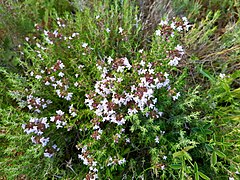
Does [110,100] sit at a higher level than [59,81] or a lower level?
lower

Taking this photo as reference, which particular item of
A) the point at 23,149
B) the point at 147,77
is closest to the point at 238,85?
the point at 147,77

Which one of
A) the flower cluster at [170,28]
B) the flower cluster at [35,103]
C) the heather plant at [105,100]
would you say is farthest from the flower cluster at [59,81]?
the flower cluster at [170,28]

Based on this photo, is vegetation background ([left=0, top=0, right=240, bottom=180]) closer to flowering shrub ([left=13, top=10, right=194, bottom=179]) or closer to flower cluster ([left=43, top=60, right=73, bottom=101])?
flowering shrub ([left=13, top=10, right=194, bottom=179])

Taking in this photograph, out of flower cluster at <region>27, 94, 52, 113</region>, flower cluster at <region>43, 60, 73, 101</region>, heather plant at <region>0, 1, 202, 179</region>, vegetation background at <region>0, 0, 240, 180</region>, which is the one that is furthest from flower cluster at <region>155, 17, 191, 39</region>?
flower cluster at <region>27, 94, 52, 113</region>

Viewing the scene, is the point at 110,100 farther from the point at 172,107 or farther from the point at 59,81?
the point at 172,107

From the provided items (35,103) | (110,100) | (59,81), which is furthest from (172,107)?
(35,103)

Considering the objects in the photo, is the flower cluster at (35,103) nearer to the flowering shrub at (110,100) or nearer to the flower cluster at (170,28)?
the flowering shrub at (110,100)

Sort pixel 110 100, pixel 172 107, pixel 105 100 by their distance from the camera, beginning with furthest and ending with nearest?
pixel 172 107
pixel 110 100
pixel 105 100

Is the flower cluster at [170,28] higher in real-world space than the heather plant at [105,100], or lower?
higher

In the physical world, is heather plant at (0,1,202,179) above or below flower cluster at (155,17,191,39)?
below
